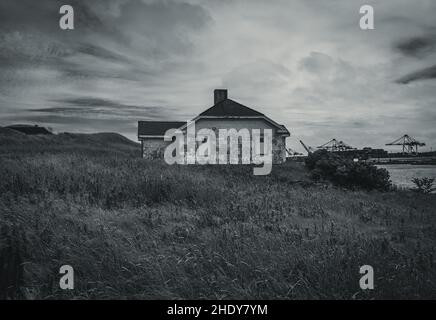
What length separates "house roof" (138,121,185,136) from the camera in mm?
31650

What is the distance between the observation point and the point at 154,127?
32.8 m

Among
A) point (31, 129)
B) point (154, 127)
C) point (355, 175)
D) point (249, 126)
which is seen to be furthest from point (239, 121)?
point (31, 129)

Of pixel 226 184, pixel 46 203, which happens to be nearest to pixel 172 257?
pixel 46 203

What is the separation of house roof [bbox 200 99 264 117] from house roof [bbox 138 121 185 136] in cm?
747

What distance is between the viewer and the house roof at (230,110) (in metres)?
25.7

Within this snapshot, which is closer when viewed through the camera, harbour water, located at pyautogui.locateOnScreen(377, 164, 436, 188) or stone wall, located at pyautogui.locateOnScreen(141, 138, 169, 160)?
harbour water, located at pyautogui.locateOnScreen(377, 164, 436, 188)

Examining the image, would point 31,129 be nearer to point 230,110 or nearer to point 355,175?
point 230,110

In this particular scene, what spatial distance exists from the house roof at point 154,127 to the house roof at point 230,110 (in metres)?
7.47

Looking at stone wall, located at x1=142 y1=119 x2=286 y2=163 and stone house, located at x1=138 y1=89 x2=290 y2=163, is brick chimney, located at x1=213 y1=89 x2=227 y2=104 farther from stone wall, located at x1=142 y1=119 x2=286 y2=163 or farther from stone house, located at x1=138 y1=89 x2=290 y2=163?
stone wall, located at x1=142 y1=119 x2=286 y2=163

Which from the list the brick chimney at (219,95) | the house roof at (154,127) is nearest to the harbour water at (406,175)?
the brick chimney at (219,95)

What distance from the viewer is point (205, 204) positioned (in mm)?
8125

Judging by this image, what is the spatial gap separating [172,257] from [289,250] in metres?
1.70

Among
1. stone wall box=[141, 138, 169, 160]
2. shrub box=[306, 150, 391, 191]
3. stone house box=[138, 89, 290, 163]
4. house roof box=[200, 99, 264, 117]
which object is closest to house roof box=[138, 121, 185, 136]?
stone wall box=[141, 138, 169, 160]

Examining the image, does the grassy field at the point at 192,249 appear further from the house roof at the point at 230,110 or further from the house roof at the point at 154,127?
the house roof at the point at 154,127
